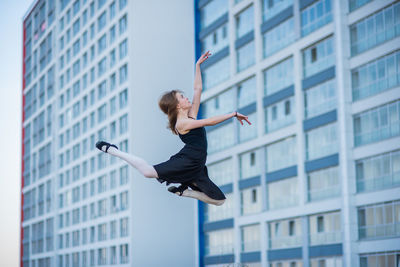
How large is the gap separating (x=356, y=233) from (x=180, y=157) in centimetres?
3504

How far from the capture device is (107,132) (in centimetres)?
8062

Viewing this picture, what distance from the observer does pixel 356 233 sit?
144 feet

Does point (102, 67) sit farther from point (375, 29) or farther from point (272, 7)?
point (375, 29)

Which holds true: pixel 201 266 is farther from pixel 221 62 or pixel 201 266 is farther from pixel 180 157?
pixel 180 157

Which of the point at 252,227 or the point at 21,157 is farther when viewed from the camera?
the point at 21,157

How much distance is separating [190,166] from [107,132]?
7054 centimetres

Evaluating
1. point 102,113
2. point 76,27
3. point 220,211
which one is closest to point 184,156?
point 220,211

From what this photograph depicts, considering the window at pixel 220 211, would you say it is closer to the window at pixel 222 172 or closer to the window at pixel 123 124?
the window at pixel 222 172

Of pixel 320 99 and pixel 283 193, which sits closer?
pixel 320 99

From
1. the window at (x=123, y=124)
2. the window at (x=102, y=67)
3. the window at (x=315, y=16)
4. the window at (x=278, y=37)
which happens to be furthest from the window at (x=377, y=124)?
the window at (x=102, y=67)

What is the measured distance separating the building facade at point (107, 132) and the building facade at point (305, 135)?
458 inches

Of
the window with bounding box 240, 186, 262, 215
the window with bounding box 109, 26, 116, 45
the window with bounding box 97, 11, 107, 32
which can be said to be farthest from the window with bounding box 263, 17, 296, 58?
the window with bounding box 97, 11, 107, 32

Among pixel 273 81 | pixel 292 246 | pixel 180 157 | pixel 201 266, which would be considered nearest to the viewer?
pixel 180 157

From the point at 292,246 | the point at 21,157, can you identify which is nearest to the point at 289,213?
the point at 292,246
